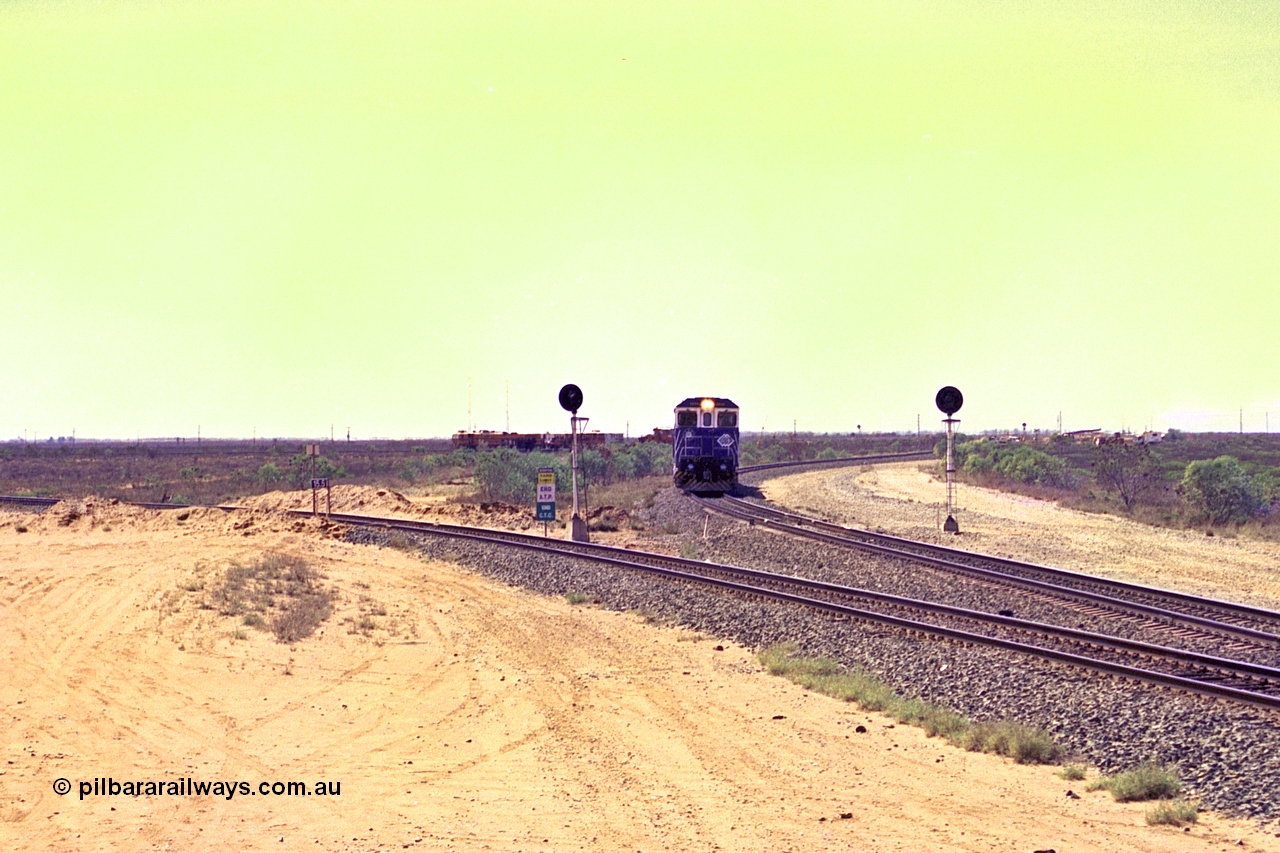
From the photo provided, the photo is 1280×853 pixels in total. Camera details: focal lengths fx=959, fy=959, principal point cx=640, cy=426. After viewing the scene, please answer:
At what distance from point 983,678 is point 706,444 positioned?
2634 centimetres

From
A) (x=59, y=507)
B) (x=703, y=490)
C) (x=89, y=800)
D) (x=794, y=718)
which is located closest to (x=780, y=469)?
(x=703, y=490)

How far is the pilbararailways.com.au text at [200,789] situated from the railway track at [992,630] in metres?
9.09

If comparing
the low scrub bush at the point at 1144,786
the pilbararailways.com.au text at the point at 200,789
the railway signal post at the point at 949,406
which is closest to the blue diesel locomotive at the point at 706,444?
the railway signal post at the point at 949,406

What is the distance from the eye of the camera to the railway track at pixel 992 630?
1160cm

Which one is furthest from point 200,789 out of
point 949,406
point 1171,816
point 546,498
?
point 949,406

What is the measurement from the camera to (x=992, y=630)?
1471 cm

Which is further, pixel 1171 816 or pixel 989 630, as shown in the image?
pixel 989 630

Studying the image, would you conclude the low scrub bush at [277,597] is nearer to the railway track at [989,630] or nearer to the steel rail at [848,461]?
the railway track at [989,630]

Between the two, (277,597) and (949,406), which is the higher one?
(949,406)

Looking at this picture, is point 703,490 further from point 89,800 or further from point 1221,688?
point 89,800

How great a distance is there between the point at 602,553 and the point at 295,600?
755 centimetres

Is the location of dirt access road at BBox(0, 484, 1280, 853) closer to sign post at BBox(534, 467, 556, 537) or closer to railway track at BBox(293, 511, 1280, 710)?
railway track at BBox(293, 511, 1280, 710)

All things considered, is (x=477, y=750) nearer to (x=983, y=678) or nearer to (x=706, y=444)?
(x=983, y=678)

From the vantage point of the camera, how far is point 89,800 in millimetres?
8695
